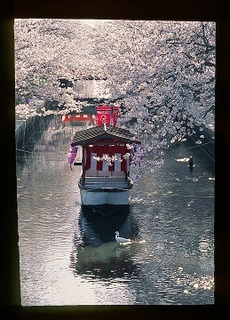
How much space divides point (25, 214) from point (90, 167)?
5.22 ft

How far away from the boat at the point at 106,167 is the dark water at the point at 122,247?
29 cm

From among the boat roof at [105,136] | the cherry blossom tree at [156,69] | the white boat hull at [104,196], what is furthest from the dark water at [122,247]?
the cherry blossom tree at [156,69]

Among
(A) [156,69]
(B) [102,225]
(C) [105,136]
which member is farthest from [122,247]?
(A) [156,69]

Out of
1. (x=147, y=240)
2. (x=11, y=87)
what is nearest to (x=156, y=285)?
(x=147, y=240)

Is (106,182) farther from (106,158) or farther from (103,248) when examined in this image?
(103,248)

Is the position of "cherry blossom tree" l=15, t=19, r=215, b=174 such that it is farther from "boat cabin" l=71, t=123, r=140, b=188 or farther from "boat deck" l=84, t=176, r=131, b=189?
"boat deck" l=84, t=176, r=131, b=189

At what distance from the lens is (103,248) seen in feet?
29.6

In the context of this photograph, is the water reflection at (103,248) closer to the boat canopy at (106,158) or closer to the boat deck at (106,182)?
the boat deck at (106,182)

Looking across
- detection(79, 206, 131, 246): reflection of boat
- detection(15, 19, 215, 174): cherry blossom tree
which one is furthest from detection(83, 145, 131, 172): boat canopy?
detection(15, 19, 215, 174): cherry blossom tree

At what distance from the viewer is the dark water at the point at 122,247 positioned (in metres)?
7.45

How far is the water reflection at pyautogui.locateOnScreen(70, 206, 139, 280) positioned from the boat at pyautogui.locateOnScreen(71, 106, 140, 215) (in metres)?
0.24

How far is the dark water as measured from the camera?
24.4 ft

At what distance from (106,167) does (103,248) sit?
233 cm

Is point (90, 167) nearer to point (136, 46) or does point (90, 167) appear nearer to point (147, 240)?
point (147, 240)
